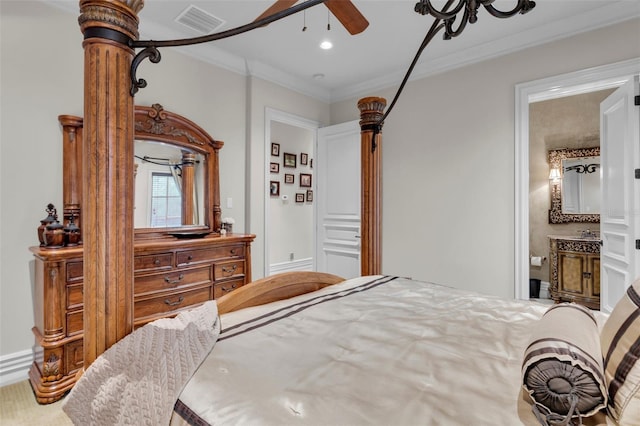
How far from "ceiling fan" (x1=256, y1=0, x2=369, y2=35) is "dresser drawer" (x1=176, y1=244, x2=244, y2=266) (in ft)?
5.81

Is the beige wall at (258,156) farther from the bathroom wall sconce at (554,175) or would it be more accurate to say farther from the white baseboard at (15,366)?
the bathroom wall sconce at (554,175)

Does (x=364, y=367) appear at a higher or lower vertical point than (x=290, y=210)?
lower

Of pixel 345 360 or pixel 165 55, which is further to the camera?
pixel 165 55

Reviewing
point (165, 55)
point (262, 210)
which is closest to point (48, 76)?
point (165, 55)

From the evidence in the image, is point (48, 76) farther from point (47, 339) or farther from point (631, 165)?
point (631, 165)

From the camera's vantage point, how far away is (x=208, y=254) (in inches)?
109

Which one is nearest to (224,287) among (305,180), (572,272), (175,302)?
(175,302)

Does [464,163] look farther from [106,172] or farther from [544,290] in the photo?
[106,172]

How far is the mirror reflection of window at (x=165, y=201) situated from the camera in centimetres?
285

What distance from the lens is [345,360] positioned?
0.90 m

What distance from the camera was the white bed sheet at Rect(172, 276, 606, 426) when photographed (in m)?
0.67

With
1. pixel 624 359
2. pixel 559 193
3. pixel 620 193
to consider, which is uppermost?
pixel 559 193

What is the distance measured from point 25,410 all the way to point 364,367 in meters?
2.26

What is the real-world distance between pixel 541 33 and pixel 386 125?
161 centimetres
